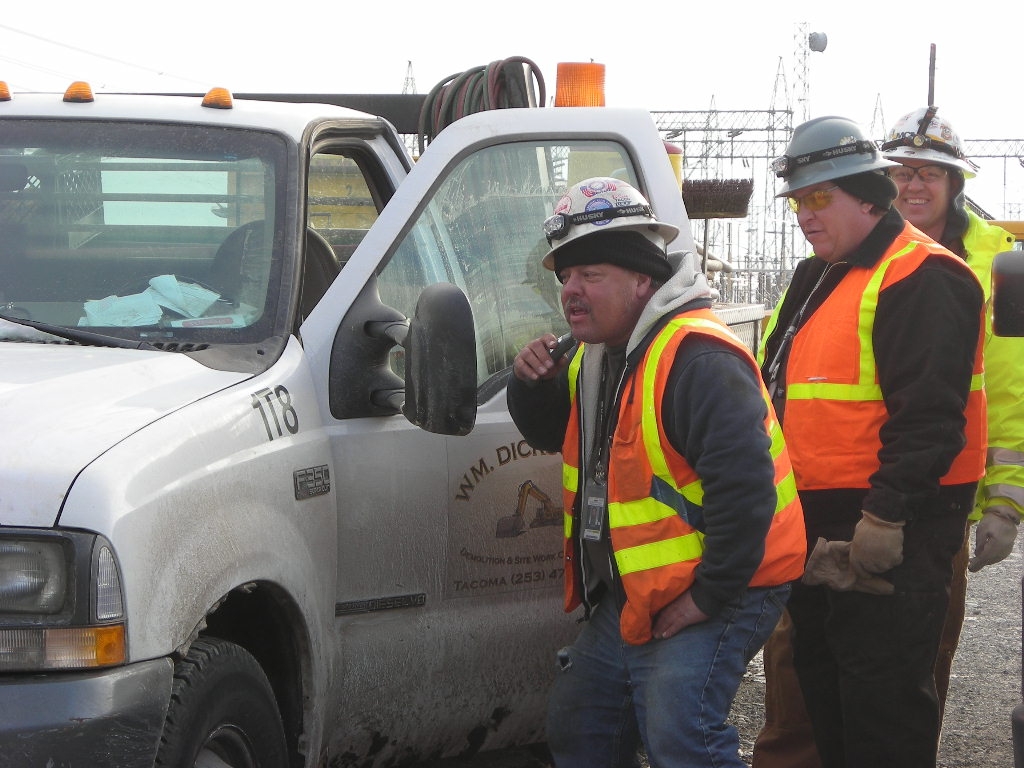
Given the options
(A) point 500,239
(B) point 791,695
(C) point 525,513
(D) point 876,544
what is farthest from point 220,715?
(B) point 791,695

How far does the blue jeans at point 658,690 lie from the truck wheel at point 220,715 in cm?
70

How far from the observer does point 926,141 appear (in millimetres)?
4113

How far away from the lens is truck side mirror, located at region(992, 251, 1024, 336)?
9.51 feet

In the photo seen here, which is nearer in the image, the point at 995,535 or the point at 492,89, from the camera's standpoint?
the point at 995,535

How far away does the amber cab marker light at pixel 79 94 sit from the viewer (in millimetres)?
3869

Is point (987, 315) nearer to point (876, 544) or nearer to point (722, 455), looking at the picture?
point (876, 544)

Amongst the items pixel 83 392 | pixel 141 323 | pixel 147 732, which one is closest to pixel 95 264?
pixel 141 323

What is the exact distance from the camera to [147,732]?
2.40 metres

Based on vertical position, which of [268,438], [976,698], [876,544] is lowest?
[976,698]

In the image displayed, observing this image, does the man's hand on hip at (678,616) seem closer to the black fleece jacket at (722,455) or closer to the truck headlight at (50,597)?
the black fleece jacket at (722,455)

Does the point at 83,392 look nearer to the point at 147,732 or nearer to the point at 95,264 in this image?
the point at 147,732

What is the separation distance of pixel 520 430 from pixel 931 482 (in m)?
1.01

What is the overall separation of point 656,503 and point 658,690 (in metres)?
0.40

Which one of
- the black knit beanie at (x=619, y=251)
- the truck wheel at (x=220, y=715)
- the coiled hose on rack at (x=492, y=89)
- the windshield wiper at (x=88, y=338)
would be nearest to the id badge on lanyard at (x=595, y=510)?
the black knit beanie at (x=619, y=251)
